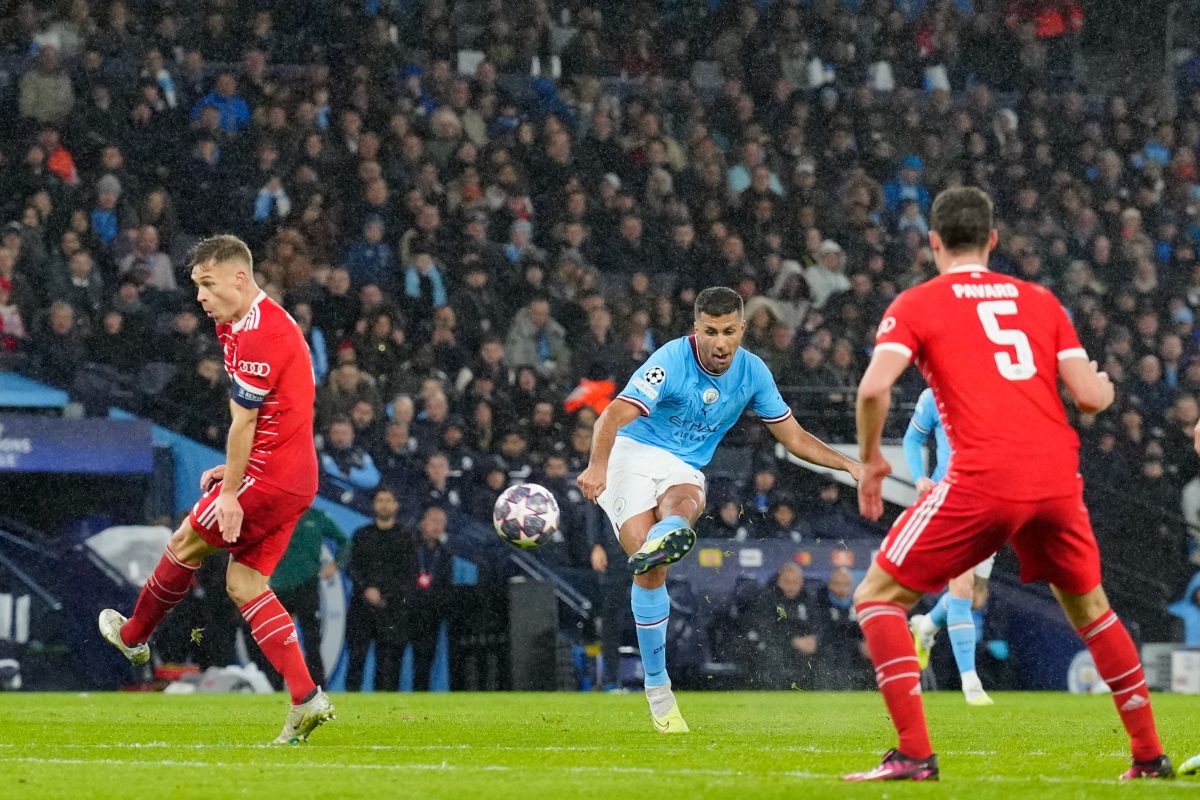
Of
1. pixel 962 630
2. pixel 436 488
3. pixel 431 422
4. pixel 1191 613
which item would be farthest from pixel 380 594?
pixel 1191 613

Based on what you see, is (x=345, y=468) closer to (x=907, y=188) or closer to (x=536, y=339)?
(x=536, y=339)

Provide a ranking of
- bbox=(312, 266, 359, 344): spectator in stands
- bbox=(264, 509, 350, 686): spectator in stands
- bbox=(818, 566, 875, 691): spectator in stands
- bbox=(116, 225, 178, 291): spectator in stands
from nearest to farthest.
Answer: bbox=(264, 509, 350, 686): spectator in stands < bbox=(818, 566, 875, 691): spectator in stands < bbox=(116, 225, 178, 291): spectator in stands < bbox=(312, 266, 359, 344): spectator in stands

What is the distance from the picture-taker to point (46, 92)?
17641mm

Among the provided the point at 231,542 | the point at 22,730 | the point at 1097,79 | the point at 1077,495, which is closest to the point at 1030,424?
the point at 1077,495

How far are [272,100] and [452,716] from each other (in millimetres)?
9475

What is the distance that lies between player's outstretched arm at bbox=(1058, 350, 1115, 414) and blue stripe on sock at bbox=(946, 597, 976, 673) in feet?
25.2

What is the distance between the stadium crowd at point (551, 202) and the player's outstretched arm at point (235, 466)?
7.66 meters

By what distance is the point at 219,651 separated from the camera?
14828mm

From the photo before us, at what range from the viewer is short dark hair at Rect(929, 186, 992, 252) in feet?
19.7

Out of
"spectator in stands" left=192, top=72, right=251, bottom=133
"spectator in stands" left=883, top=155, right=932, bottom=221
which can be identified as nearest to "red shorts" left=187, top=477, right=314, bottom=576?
"spectator in stands" left=192, top=72, right=251, bottom=133

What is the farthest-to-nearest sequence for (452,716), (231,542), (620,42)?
1. (620,42)
2. (452,716)
3. (231,542)

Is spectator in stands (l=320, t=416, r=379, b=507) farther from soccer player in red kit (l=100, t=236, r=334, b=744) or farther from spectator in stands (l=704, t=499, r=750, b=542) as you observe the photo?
soccer player in red kit (l=100, t=236, r=334, b=744)

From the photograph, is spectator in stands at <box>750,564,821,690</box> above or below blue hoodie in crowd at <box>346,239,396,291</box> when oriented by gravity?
below

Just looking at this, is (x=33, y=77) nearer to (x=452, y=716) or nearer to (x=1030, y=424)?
(x=452, y=716)
